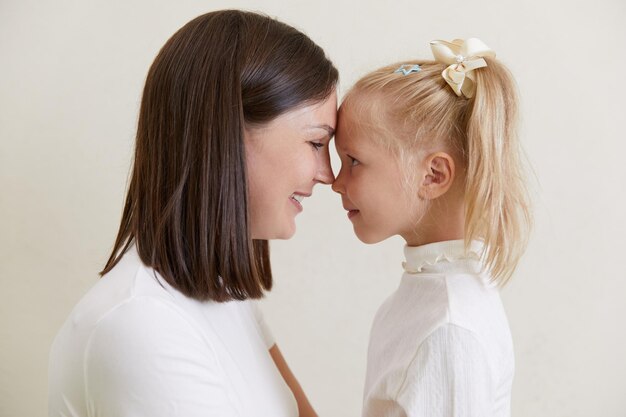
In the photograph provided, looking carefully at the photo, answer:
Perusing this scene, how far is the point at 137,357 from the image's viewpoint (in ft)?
2.99

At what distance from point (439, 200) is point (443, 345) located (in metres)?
0.33

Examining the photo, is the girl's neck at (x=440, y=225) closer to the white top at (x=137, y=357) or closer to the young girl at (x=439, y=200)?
the young girl at (x=439, y=200)

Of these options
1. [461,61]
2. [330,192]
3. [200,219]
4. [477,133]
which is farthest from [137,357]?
[330,192]

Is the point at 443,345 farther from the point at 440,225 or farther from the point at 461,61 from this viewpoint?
the point at 461,61

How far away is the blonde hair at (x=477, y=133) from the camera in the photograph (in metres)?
1.16

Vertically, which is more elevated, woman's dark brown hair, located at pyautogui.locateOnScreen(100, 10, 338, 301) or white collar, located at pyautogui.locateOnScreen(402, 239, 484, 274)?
woman's dark brown hair, located at pyautogui.locateOnScreen(100, 10, 338, 301)

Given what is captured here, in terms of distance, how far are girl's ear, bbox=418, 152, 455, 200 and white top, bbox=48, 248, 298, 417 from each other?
0.51 m

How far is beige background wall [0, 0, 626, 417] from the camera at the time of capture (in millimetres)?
1933

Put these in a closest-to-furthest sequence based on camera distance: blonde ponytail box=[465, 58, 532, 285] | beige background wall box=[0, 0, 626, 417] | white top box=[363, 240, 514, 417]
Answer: white top box=[363, 240, 514, 417] < blonde ponytail box=[465, 58, 532, 285] < beige background wall box=[0, 0, 626, 417]

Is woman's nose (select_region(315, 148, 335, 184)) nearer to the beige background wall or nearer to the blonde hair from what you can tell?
the blonde hair

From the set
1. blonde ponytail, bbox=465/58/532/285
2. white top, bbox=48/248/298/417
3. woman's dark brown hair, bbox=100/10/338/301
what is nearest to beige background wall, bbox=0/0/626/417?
blonde ponytail, bbox=465/58/532/285

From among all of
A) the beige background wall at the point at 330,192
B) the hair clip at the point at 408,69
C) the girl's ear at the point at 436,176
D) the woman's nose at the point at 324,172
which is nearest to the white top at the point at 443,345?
the girl's ear at the point at 436,176

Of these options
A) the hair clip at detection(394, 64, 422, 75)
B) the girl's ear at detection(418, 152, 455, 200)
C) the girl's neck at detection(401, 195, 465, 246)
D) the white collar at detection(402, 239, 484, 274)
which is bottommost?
the white collar at detection(402, 239, 484, 274)

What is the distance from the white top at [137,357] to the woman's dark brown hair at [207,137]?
0.07 m
